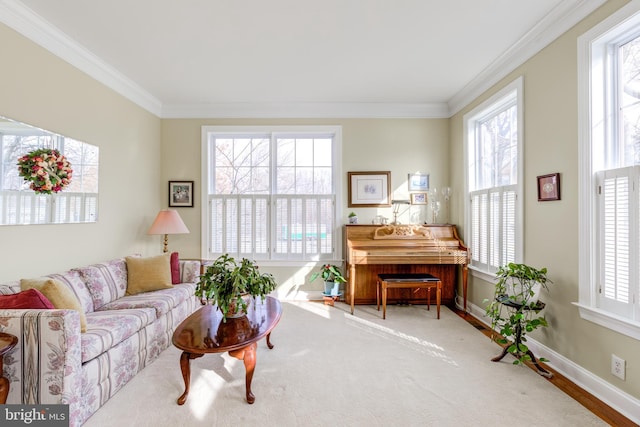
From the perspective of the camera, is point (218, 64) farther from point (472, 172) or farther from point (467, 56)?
point (472, 172)

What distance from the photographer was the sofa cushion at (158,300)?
257 centimetres

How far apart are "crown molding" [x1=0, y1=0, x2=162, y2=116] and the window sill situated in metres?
4.68

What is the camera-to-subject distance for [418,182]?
4.21 metres

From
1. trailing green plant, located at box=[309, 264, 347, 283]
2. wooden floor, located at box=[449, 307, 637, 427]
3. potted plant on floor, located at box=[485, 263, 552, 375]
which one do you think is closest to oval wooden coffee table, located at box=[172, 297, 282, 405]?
trailing green plant, located at box=[309, 264, 347, 283]

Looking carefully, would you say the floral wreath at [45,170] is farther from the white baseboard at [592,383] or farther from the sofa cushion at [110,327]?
the white baseboard at [592,383]

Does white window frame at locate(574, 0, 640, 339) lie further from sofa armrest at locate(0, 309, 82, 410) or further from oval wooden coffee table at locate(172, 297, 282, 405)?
sofa armrest at locate(0, 309, 82, 410)

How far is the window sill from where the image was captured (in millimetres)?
1754

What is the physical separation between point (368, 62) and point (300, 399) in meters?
3.06

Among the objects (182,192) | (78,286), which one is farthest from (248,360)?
(182,192)

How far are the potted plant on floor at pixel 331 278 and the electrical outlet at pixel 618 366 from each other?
8.47ft

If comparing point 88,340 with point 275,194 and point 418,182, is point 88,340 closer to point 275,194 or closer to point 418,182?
point 275,194

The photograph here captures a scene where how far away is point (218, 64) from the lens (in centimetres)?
303

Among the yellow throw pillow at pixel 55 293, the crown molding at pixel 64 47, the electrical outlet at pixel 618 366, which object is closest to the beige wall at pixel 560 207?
the electrical outlet at pixel 618 366

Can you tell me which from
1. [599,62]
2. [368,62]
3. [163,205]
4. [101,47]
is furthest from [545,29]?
[163,205]
